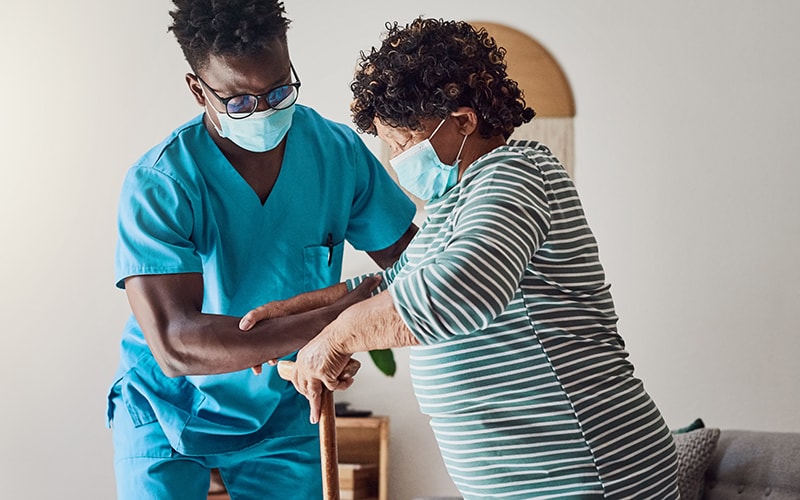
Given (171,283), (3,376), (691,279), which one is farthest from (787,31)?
(3,376)

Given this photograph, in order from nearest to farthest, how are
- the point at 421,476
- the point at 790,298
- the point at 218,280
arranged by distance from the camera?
the point at 218,280 → the point at 790,298 → the point at 421,476

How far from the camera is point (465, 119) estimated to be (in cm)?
127

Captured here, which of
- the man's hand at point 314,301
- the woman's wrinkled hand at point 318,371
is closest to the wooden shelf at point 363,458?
the man's hand at point 314,301

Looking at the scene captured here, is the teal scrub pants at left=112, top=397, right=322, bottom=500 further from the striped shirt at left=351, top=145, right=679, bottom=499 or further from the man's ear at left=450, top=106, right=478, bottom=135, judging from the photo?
the man's ear at left=450, top=106, right=478, bottom=135

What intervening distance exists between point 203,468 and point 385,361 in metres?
→ 1.64

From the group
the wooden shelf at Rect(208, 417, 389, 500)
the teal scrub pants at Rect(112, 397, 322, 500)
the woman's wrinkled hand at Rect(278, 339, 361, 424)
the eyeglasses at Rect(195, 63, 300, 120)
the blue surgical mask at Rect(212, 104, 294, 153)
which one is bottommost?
the wooden shelf at Rect(208, 417, 389, 500)

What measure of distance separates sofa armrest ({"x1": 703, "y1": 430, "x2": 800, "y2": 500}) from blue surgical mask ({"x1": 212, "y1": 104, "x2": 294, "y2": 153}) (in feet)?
5.08

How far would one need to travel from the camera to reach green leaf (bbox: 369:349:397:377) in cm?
316

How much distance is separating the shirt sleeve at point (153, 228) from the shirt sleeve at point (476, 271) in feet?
1.85

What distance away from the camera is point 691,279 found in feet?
10.1

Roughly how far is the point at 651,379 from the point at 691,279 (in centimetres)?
37

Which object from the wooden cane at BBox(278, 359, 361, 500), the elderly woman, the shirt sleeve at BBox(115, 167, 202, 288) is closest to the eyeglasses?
the shirt sleeve at BBox(115, 167, 202, 288)

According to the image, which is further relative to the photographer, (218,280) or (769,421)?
(769,421)

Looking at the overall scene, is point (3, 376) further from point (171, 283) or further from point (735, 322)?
point (735, 322)
